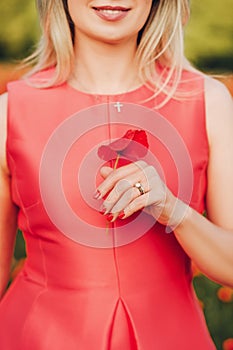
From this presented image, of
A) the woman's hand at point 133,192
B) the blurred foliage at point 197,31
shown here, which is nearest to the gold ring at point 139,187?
the woman's hand at point 133,192

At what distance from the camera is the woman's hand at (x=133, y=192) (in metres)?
2.13

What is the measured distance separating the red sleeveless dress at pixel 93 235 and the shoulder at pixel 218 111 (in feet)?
0.06

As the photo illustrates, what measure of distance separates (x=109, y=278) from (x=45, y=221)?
22 cm

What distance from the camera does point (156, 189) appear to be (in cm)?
219

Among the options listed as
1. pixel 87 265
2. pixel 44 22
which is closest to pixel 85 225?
pixel 87 265

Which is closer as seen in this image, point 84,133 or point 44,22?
point 84,133

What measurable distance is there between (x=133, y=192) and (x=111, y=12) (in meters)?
0.52

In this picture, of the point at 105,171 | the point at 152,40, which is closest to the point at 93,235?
the point at 105,171

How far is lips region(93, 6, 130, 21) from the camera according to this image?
2373 millimetres

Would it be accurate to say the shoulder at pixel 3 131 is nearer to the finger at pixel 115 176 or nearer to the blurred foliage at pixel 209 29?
the finger at pixel 115 176

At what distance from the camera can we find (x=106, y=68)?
2.50 m

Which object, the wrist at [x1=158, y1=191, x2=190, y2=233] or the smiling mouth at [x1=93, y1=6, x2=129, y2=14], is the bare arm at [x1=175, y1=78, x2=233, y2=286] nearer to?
the wrist at [x1=158, y1=191, x2=190, y2=233]

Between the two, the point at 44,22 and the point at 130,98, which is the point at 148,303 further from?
the point at 44,22

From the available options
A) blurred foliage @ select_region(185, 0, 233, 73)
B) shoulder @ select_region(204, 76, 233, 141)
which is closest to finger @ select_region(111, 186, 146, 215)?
shoulder @ select_region(204, 76, 233, 141)
